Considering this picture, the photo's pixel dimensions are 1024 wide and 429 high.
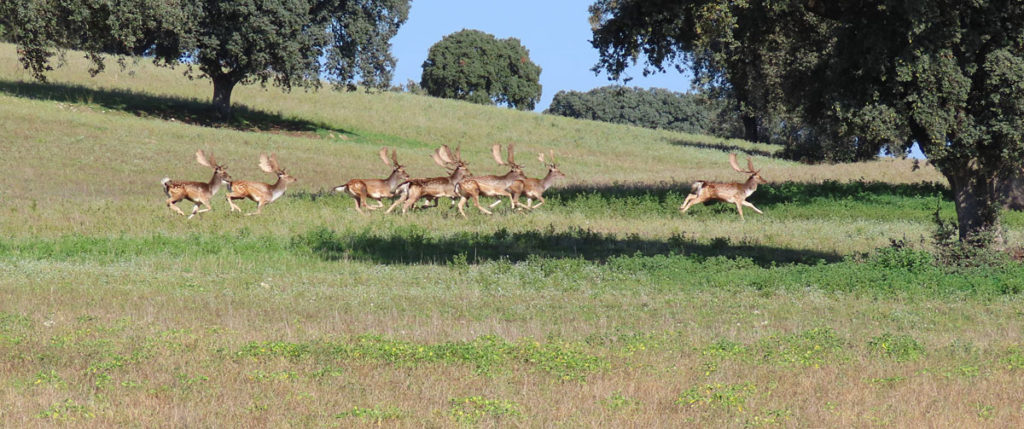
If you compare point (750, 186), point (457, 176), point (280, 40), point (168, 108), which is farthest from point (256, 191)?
point (168, 108)

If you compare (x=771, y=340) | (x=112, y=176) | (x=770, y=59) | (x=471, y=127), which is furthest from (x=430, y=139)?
(x=771, y=340)

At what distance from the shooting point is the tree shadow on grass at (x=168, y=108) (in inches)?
2101

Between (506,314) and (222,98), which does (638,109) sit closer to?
(222,98)

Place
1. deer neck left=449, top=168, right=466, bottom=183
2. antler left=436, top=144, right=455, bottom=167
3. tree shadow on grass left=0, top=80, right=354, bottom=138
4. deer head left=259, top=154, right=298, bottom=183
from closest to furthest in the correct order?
deer head left=259, top=154, right=298, bottom=183 < deer neck left=449, top=168, right=466, bottom=183 < antler left=436, top=144, right=455, bottom=167 < tree shadow on grass left=0, top=80, right=354, bottom=138

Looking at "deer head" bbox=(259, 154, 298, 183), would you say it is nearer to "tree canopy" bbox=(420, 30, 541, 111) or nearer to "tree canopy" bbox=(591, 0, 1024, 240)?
"tree canopy" bbox=(591, 0, 1024, 240)

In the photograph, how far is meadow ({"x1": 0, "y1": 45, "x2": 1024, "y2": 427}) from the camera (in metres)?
8.44

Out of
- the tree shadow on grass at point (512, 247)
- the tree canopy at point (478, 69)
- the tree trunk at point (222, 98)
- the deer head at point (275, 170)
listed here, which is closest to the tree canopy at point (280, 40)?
the tree trunk at point (222, 98)

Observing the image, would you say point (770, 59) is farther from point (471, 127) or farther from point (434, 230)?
point (471, 127)

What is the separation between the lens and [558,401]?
8.63 metres

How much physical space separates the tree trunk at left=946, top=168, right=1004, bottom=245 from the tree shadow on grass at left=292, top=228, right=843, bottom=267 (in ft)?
8.16

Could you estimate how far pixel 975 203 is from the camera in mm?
18188

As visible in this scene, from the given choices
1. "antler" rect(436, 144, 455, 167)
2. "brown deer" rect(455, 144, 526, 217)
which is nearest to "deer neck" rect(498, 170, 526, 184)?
"brown deer" rect(455, 144, 526, 217)

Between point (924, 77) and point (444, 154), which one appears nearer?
point (924, 77)

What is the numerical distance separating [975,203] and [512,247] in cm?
855
